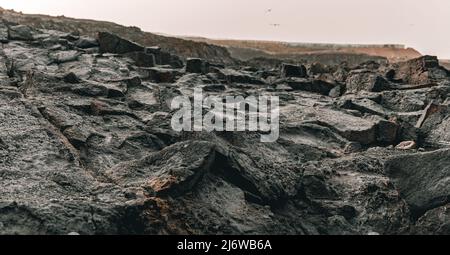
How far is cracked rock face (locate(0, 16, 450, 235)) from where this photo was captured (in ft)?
42.1

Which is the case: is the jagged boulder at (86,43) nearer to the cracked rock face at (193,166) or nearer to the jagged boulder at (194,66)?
the jagged boulder at (194,66)

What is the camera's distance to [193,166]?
13.9 meters

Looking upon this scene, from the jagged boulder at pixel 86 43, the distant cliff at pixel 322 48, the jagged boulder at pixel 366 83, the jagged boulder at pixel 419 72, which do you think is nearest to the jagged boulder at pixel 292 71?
the jagged boulder at pixel 366 83

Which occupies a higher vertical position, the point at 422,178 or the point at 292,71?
the point at 292,71

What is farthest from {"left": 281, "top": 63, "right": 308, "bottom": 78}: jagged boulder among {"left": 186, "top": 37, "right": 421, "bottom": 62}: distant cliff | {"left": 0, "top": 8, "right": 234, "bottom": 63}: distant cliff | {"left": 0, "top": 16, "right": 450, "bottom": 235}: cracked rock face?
{"left": 186, "top": 37, "right": 421, "bottom": 62}: distant cliff

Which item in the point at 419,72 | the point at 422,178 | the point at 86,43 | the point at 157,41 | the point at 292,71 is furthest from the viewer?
the point at 157,41

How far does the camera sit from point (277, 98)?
977 inches

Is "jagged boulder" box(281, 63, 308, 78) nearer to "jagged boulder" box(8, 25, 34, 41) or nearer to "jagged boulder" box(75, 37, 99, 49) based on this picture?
"jagged boulder" box(75, 37, 99, 49)

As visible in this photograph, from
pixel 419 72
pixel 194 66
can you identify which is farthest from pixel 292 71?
pixel 419 72

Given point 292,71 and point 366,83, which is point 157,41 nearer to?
point 292,71
